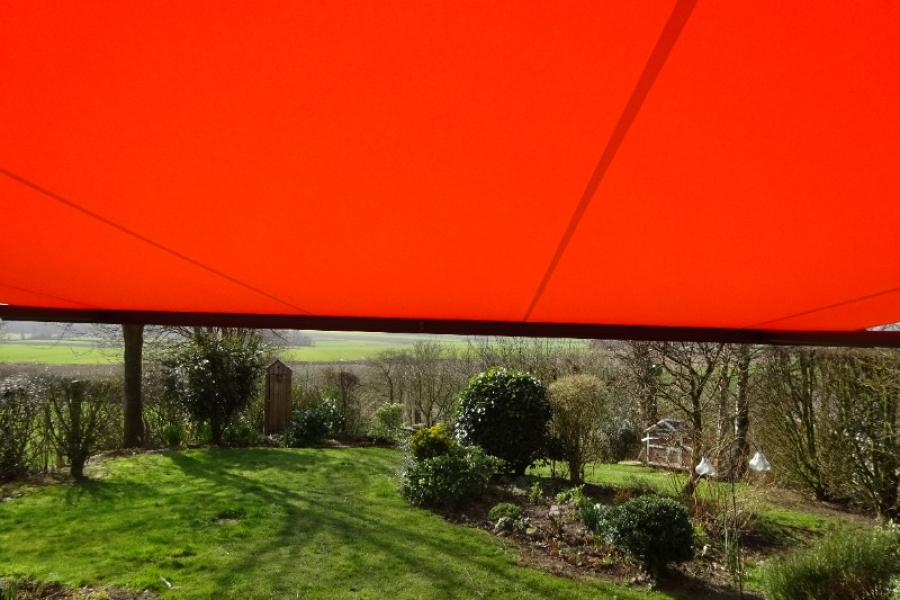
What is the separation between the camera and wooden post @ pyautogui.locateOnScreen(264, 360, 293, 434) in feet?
40.7

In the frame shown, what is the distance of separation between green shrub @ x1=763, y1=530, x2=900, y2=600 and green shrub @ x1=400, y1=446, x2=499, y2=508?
3.79 m

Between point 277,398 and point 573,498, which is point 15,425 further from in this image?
point 573,498

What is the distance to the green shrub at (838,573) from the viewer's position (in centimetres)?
409

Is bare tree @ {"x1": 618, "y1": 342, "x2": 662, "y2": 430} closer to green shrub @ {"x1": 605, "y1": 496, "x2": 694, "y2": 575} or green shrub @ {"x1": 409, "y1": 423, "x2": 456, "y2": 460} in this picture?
green shrub @ {"x1": 409, "y1": 423, "x2": 456, "y2": 460}

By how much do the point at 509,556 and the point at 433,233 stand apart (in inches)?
214

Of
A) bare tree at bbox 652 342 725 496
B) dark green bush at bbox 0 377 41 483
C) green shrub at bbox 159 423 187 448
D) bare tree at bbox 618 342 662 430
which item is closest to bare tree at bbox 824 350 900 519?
bare tree at bbox 652 342 725 496

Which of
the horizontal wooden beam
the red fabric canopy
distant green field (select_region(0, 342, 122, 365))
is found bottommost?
distant green field (select_region(0, 342, 122, 365))

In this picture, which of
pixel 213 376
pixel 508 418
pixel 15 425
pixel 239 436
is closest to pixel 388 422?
pixel 239 436

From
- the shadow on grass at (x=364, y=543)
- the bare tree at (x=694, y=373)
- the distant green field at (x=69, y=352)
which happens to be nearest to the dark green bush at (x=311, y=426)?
the shadow on grass at (x=364, y=543)

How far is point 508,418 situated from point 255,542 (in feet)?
14.1

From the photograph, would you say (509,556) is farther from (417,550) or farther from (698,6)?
(698,6)

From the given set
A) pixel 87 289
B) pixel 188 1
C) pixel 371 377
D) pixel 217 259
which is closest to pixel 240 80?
pixel 188 1

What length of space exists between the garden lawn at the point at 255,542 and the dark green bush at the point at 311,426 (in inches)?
116

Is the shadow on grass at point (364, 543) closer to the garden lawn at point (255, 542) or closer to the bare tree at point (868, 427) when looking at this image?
the garden lawn at point (255, 542)
